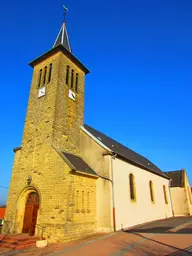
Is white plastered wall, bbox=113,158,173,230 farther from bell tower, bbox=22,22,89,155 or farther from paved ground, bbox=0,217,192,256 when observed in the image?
bell tower, bbox=22,22,89,155

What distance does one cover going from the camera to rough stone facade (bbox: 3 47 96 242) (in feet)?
38.5

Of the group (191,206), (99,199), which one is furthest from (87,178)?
(191,206)

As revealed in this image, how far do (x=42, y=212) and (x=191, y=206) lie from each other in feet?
80.6

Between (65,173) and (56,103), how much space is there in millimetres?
5847

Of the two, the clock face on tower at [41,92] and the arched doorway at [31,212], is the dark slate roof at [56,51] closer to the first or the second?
the clock face on tower at [41,92]

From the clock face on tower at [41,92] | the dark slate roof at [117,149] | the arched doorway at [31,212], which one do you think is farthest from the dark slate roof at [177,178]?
the clock face on tower at [41,92]

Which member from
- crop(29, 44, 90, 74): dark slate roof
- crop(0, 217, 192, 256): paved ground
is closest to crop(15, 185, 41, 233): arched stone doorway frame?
crop(0, 217, 192, 256): paved ground

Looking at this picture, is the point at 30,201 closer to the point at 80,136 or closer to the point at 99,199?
the point at 99,199

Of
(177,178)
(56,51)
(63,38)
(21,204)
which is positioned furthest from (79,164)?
(177,178)

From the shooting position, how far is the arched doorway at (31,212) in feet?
41.4

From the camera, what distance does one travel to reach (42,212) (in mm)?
12375

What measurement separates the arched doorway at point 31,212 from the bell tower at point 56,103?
11.8 ft

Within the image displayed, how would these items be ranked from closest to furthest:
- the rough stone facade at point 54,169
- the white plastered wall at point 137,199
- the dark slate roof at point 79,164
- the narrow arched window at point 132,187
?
the rough stone facade at point 54,169 → the dark slate roof at point 79,164 → the white plastered wall at point 137,199 → the narrow arched window at point 132,187

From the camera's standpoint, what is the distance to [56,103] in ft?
51.0
